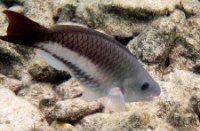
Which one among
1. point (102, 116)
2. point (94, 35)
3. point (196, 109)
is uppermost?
point (94, 35)

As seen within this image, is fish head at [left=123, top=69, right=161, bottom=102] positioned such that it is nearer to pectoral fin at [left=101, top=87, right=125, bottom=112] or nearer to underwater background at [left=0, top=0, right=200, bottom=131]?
pectoral fin at [left=101, top=87, right=125, bottom=112]

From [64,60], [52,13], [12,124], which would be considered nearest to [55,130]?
[12,124]

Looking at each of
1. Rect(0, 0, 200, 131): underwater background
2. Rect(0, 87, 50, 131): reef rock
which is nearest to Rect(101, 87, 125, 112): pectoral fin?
Rect(0, 0, 200, 131): underwater background

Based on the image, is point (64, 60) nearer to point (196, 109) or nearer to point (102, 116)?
point (102, 116)

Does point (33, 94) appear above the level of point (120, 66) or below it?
below

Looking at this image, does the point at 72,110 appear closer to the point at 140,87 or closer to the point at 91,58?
the point at 140,87

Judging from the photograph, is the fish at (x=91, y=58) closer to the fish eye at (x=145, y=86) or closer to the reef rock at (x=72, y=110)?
the fish eye at (x=145, y=86)
